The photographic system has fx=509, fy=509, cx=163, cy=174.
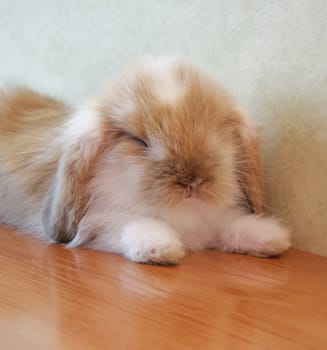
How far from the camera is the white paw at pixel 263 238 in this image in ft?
3.54

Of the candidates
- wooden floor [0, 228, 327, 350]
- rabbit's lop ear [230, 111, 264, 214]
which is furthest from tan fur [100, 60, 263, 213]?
wooden floor [0, 228, 327, 350]

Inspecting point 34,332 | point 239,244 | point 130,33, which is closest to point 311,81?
point 239,244

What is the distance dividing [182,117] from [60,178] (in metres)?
0.30

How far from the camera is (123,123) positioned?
3.47 ft

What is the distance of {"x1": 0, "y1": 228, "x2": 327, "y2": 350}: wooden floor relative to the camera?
2.14 ft

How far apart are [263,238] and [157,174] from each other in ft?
0.92

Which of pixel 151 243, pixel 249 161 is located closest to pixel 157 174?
pixel 151 243

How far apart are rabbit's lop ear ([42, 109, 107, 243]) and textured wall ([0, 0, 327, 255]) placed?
15.6 inches

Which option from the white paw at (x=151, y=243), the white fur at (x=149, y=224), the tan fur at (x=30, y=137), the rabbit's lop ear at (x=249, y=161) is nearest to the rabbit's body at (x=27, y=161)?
the tan fur at (x=30, y=137)

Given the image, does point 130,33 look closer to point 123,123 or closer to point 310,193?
point 123,123

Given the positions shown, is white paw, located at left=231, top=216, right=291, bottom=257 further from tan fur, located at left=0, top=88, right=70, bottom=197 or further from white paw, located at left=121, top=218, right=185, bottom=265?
tan fur, located at left=0, top=88, right=70, bottom=197

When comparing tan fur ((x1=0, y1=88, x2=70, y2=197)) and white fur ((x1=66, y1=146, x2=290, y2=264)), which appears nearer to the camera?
white fur ((x1=66, y1=146, x2=290, y2=264))

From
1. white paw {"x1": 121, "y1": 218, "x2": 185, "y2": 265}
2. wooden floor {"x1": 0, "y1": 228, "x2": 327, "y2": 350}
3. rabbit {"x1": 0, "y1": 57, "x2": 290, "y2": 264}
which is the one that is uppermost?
rabbit {"x1": 0, "y1": 57, "x2": 290, "y2": 264}

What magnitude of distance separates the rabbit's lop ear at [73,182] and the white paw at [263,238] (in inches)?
13.8
